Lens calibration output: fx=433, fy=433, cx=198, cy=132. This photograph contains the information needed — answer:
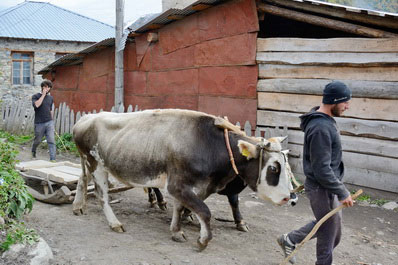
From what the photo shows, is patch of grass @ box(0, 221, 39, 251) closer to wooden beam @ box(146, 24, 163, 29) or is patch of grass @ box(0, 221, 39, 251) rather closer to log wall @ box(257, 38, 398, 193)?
log wall @ box(257, 38, 398, 193)

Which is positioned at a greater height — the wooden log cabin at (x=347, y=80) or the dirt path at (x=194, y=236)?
the wooden log cabin at (x=347, y=80)

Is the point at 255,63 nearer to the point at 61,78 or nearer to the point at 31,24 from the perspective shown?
the point at 61,78

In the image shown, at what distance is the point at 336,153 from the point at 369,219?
10.3ft

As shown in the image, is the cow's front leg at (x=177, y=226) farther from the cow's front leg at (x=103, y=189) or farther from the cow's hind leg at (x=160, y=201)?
the cow's hind leg at (x=160, y=201)

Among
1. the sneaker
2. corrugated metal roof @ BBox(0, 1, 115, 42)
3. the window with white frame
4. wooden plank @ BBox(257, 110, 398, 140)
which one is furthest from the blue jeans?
the window with white frame

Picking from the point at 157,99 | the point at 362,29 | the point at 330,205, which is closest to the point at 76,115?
the point at 157,99

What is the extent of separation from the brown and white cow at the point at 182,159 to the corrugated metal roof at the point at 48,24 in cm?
1955

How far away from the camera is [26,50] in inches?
922

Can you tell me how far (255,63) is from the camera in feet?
29.0

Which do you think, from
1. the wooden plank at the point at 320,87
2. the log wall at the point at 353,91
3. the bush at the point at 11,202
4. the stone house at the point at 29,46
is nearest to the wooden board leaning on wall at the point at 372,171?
the log wall at the point at 353,91

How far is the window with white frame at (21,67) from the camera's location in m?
23.4

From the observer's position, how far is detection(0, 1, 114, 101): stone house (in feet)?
75.6

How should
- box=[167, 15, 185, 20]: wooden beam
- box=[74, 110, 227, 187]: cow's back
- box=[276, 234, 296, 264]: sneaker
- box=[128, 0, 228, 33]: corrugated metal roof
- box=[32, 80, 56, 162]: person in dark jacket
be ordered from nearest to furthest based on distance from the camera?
box=[276, 234, 296, 264]: sneaker
box=[74, 110, 227, 187]: cow's back
box=[128, 0, 228, 33]: corrugated metal roof
box=[32, 80, 56, 162]: person in dark jacket
box=[167, 15, 185, 20]: wooden beam

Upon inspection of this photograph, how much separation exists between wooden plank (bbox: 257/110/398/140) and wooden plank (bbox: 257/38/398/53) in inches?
48.3
